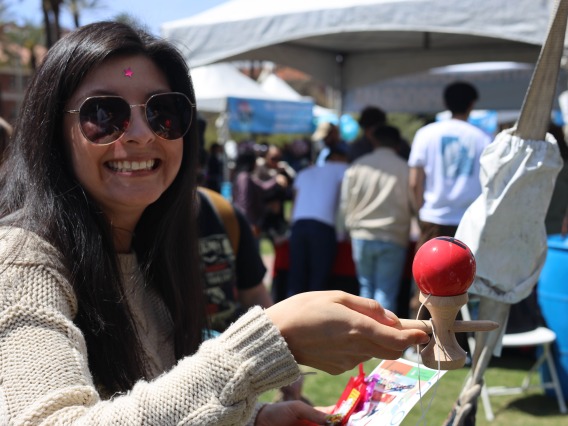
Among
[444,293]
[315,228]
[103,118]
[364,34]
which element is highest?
[364,34]

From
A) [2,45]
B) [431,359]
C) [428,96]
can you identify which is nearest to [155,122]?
[431,359]

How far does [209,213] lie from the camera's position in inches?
102

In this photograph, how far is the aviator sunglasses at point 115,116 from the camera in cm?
137

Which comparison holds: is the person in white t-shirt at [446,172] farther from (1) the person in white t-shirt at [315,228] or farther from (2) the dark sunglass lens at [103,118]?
(1) the person in white t-shirt at [315,228]

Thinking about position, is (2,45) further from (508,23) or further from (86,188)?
(86,188)

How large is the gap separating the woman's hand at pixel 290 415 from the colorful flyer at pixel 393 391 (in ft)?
0.41

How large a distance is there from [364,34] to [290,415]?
6.59m

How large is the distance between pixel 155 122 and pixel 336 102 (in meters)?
8.08

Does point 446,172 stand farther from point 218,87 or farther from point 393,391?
point 218,87

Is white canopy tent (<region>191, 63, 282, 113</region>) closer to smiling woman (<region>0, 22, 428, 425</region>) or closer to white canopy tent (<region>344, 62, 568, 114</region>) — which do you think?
white canopy tent (<region>344, 62, 568, 114</region>)

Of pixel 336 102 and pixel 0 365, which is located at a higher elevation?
pixel 336 102

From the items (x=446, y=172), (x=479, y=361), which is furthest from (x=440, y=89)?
(x=479, y=361)

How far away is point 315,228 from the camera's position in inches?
237

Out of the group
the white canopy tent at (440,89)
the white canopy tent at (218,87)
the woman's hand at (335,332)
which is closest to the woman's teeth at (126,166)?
the woman's hand at (335,332)
